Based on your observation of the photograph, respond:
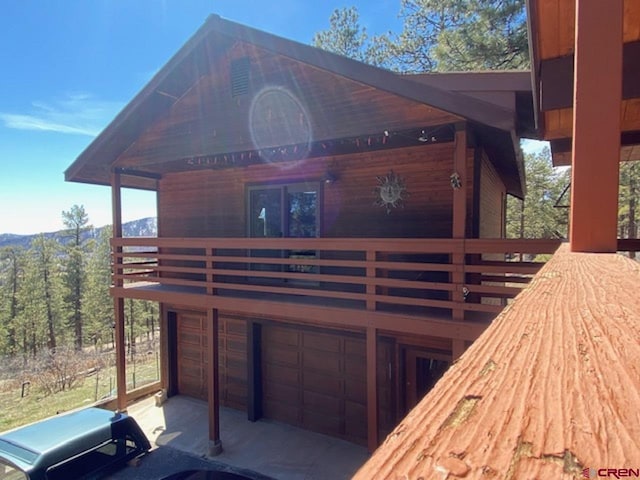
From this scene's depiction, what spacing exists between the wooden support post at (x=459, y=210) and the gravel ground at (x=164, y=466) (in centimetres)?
412

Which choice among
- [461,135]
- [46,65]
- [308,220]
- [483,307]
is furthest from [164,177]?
[46,65]

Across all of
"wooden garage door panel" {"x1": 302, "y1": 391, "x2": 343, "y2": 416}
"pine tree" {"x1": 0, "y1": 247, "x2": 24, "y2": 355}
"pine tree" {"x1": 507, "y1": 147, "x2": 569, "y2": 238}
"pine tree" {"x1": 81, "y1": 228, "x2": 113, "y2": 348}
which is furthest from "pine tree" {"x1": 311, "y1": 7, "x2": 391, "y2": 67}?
"pine tree" {"x1": 0, "y1": 247, "x2": 24, "y2": 355}

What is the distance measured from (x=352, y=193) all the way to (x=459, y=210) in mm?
2407

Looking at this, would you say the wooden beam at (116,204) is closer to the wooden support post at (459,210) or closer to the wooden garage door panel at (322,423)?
the wooden garage door panel at (322,423)

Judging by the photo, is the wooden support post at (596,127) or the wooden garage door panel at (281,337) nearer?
the wooden support post at (596,127)

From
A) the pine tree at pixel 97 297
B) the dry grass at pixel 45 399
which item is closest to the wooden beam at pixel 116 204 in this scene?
the dry grass at pixel 45 399

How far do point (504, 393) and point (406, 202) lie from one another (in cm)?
618

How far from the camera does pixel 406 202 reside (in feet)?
21.4

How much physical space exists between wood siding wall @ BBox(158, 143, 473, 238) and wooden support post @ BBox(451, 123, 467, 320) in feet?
3.59

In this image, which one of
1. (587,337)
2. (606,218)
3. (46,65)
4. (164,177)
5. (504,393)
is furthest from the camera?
(46,65)

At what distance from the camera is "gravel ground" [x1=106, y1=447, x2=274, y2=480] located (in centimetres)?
611

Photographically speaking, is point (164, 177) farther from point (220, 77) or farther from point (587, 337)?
point (587, 337)

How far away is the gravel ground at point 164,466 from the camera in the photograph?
6.11 meters

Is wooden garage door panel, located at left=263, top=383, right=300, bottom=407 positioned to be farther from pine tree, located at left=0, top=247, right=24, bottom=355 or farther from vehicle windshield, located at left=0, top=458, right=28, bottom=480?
pine tree, located at left=0, top=247, right=24, bottom=355
